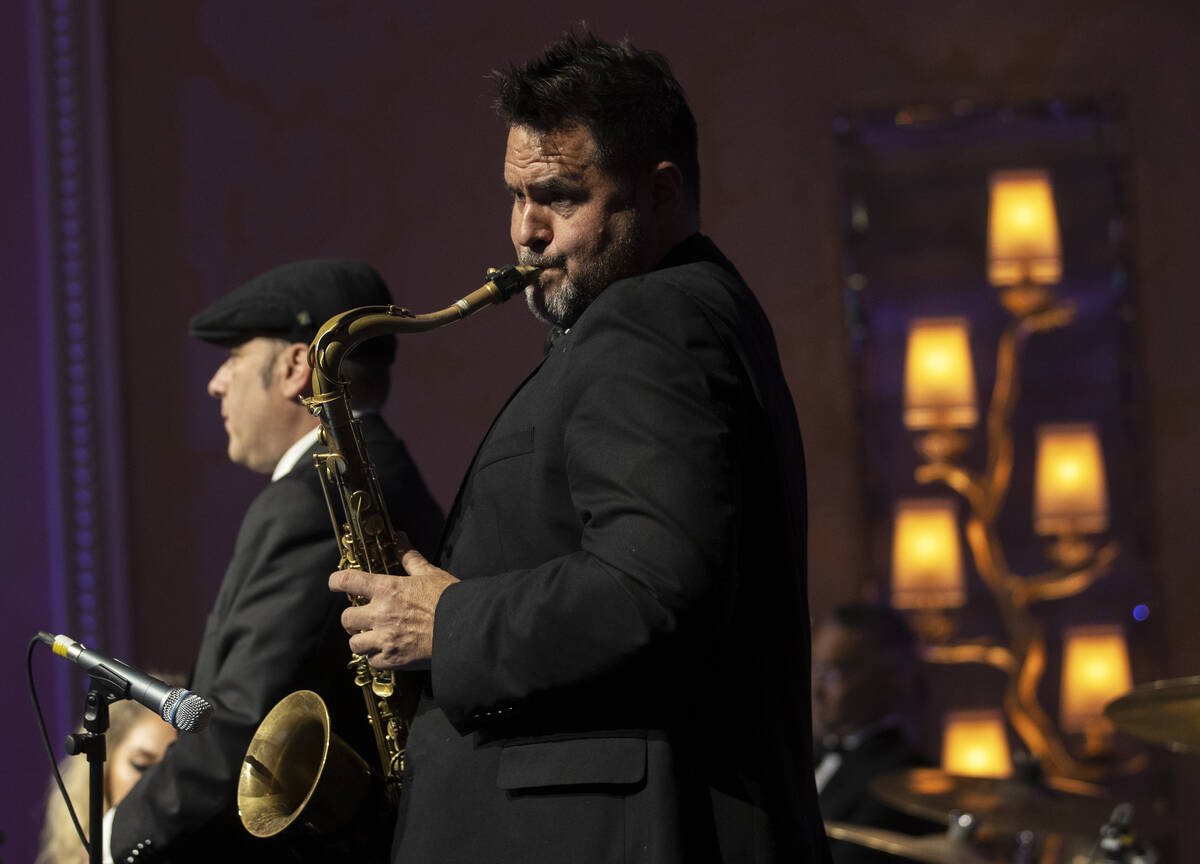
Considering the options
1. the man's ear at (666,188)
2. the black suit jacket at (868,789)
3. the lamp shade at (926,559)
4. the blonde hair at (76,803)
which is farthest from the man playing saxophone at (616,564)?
the lamp shade at (926,559)

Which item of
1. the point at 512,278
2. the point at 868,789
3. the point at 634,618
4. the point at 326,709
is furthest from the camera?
the point at 868,789

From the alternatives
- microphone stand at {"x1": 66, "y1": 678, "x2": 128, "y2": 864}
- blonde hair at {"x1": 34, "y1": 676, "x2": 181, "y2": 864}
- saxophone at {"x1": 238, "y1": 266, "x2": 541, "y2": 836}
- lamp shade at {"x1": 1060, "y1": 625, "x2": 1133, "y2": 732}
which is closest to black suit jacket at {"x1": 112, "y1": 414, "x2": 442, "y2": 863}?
saxophone at {"x1": 238, "y1": 266, "x2": 541, "y2": 836}

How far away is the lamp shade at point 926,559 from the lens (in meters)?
4.41

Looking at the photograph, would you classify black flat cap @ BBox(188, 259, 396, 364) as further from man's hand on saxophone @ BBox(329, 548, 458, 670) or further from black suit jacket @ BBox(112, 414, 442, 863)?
man's hand on saxophone @ BBox(329, 548, 458, 670)

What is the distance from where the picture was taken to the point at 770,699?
1688 mm

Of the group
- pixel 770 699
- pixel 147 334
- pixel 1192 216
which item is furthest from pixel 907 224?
pixel 770 699

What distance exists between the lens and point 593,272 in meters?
1.81

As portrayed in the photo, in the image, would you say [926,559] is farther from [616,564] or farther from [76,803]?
[616,564]

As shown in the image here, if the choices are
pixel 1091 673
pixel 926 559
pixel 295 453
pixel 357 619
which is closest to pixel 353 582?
pixel 357 619

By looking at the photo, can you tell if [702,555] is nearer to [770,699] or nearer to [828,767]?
[770,699]

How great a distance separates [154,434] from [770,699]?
3.10m

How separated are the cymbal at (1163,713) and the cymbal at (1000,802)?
967mm

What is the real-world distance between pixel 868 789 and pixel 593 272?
236 cm

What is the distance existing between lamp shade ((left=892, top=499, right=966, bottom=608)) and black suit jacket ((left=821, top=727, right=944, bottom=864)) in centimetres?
57
